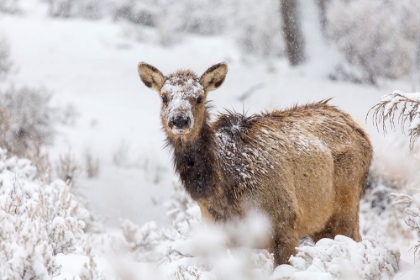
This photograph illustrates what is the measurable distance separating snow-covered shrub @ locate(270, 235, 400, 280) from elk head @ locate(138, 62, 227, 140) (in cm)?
163

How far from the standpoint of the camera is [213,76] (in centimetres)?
604

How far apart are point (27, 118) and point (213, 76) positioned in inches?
261

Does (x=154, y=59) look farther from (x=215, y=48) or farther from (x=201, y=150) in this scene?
(x=201, y=150)

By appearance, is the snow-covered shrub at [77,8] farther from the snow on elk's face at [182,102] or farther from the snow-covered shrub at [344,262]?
the snow-covered shrub at [344,262]

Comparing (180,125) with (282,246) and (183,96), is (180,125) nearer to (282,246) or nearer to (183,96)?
(183,96)

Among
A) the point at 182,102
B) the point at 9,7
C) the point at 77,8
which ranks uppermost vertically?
the point at 9,7

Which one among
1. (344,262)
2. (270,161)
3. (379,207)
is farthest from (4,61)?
(344,262)

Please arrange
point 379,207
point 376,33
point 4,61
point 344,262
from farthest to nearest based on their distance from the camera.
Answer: point 376,33
point 4,61
point 379,207
point 344,262

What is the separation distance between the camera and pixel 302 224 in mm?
5828

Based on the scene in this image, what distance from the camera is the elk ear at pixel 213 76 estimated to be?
235 inches

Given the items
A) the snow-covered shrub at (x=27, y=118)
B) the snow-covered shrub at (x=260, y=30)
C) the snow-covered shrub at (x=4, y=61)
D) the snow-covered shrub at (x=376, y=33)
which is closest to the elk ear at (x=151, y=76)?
the snow-covered shrub at (x=27, y=118)

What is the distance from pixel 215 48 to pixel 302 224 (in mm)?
17403

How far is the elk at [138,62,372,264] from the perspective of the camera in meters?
5.42

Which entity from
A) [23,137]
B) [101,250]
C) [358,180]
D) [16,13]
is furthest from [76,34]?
[358,180]
